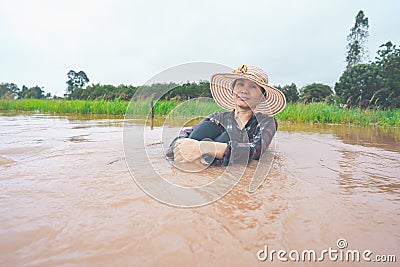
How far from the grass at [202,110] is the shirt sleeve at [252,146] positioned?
2.07ft

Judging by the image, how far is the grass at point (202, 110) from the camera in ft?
8.21

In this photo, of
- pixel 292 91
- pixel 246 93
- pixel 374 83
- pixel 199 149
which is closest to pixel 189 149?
pixel 199 149

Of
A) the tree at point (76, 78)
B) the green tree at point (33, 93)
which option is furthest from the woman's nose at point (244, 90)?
the tree at point (76, 78)

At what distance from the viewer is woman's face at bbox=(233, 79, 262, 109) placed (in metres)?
2.08

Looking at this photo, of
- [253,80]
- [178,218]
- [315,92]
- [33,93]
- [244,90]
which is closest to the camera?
[178,218]

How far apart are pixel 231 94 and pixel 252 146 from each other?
63cm

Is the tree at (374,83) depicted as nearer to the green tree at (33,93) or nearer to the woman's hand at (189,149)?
the woman's hand at (189,149)

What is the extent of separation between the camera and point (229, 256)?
768mm

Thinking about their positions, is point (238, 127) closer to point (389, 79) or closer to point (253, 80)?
point (253, 80)

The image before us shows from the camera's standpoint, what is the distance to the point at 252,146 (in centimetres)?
191

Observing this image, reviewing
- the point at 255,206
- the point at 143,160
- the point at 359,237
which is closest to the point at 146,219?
the point at 255,206

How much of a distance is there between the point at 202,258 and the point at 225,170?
102 centimetres

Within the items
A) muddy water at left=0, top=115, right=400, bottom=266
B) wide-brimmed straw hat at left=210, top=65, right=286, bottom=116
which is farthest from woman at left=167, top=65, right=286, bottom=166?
muddy water at left=0, top=115, right=400, bottom=266

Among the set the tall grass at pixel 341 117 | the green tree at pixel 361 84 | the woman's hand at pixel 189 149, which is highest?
the green tree at pixel 361 84
